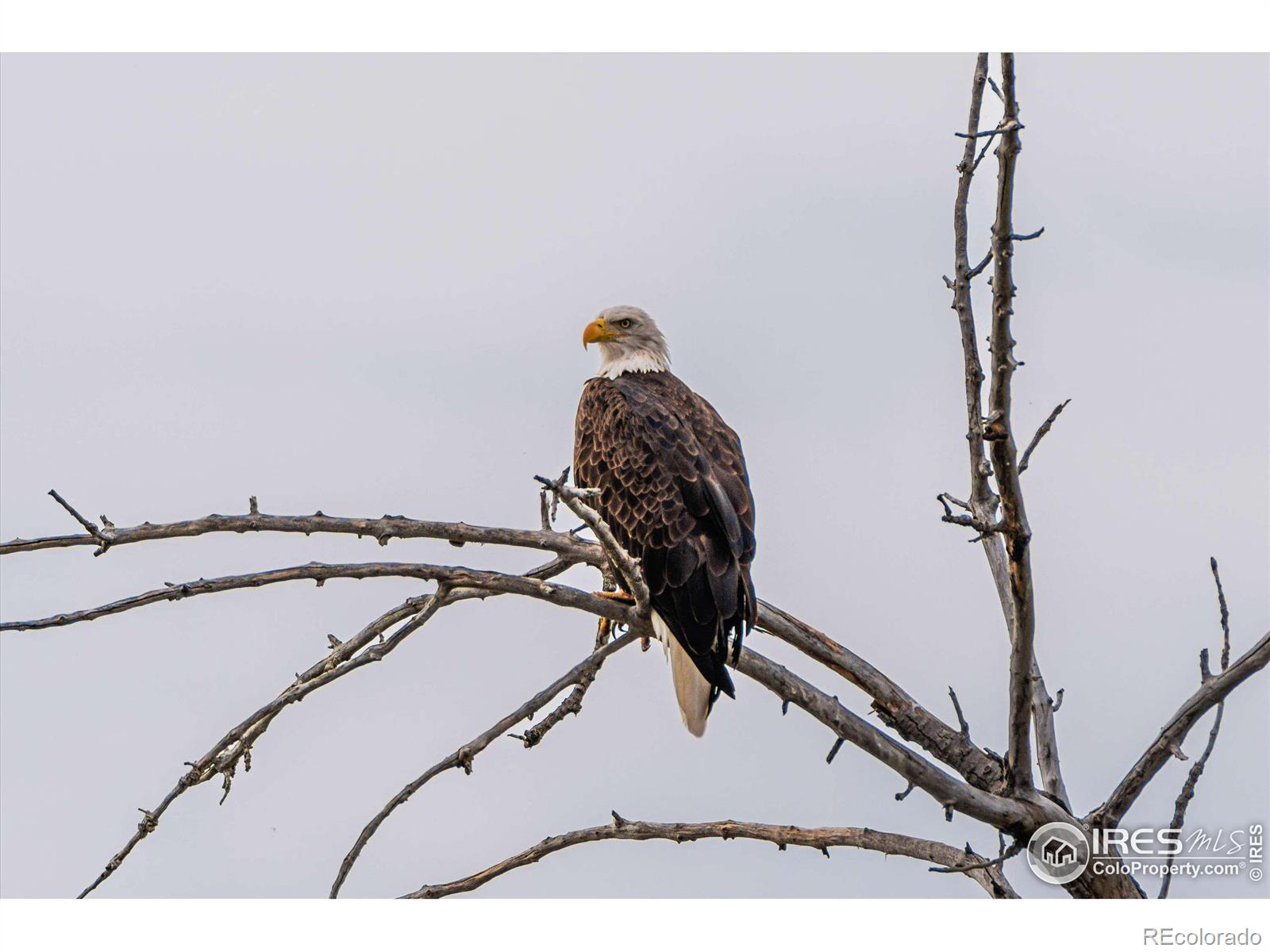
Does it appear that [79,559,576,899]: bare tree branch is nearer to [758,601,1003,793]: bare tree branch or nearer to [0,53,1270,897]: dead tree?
[0,53,1270,897]: dead tree

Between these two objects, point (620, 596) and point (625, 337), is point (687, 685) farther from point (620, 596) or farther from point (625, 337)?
point (625, 337)

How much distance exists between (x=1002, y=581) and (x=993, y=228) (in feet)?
6.14

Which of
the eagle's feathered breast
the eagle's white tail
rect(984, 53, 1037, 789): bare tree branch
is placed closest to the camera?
rect(984, 53, 1037, 789): bare tree branch

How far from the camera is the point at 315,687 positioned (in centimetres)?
471

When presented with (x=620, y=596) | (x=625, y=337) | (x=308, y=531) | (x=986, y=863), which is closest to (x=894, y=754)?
(x=986, y=863)

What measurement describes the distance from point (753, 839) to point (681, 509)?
5.23ft

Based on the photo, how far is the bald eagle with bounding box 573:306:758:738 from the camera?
5984 mm

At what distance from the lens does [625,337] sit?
8.61 metres

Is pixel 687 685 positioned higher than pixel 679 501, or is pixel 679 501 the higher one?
pixel 679 501

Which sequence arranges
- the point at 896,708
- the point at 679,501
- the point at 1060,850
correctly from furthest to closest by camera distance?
the point at 679,501, the point at 896,708, the point at 1060,850

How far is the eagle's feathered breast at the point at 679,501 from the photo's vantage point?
5.98 m

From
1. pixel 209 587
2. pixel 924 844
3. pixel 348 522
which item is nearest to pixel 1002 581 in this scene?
pixel 924 844

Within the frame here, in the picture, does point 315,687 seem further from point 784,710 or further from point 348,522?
Answer: point 784,710

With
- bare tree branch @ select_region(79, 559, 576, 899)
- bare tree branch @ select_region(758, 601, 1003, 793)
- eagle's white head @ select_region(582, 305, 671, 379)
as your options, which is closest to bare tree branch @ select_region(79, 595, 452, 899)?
bare tree branch @ select_region(79, 559, 576, 899)
